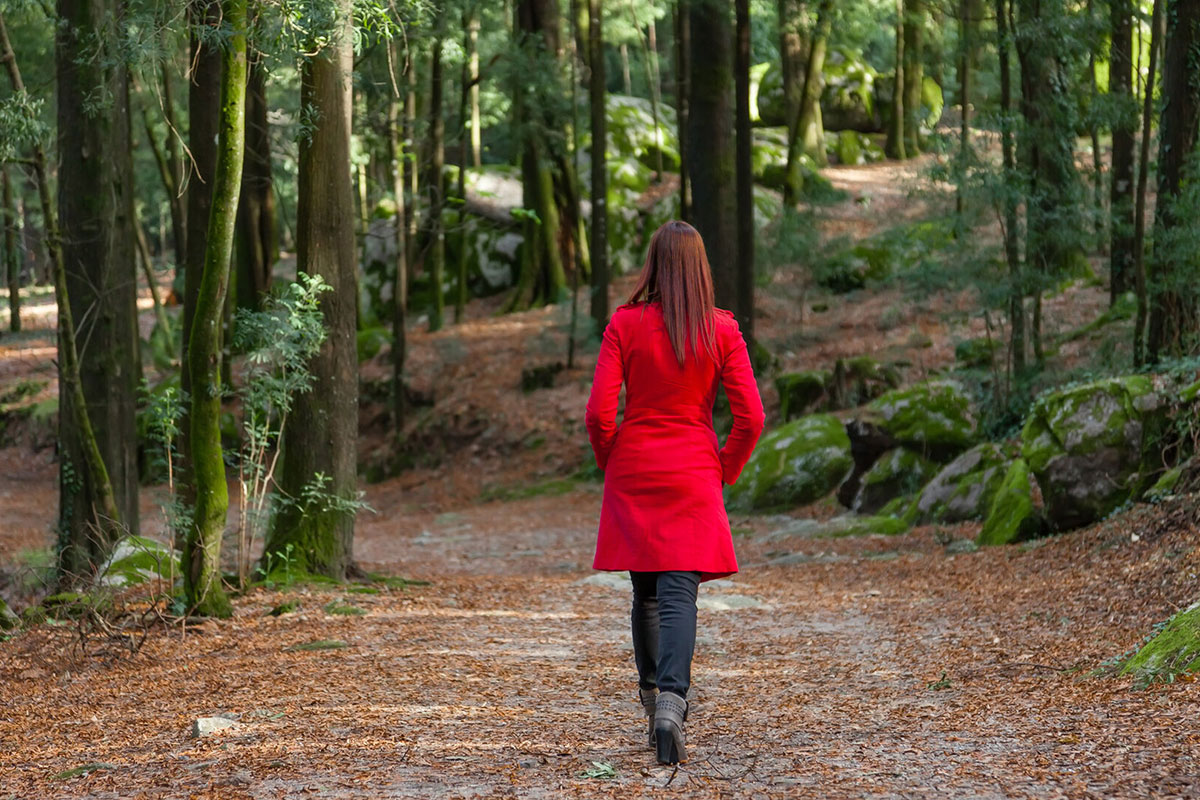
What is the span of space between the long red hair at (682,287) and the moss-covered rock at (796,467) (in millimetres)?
10979

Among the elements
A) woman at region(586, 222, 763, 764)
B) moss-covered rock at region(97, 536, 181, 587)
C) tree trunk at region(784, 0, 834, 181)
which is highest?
tree trunk at region(784, 0, 834, 181)

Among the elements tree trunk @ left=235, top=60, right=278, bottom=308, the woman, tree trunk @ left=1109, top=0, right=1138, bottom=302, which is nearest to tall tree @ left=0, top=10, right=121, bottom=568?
tree trunk @ left=235, top=60, right=278, bottom=308

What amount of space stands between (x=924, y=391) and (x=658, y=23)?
95.8ft

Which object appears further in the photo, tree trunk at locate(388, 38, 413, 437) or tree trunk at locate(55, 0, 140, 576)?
tree trunk at locate(388, 38, 413, 437)

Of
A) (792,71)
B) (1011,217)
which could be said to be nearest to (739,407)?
(1011,217)

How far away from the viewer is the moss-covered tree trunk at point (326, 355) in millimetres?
9047

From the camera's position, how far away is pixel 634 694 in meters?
5.62

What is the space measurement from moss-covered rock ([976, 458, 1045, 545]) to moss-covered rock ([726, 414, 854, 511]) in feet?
13.6

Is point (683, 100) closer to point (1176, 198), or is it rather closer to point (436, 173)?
point (436, 173)

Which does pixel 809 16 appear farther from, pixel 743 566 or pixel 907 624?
pixel 907 624

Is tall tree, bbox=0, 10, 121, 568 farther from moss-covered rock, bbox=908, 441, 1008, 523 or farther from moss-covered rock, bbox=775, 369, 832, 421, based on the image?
moss-covered rock, bbox=775, 369, 832, 421

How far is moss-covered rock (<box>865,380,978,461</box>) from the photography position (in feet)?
45.1

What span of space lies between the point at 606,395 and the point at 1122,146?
13.9 meters

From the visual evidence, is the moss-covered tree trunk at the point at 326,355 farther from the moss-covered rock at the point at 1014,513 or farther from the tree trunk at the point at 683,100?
the tree trunk at the point at 683,100
